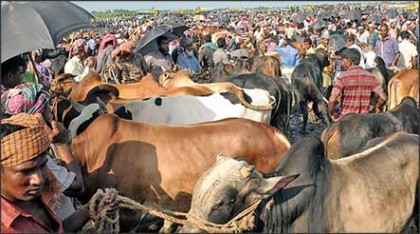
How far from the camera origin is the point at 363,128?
197 inches

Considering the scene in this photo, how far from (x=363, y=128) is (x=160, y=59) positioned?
4684mm

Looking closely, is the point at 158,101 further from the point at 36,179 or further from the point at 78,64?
the point at 78,64

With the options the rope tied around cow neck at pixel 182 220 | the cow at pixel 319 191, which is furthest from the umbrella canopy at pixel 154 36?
the rope tied around cow neck at pixel 182 220

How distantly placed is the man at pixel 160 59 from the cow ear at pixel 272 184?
6085 millimetres

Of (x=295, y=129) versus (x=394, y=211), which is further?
(x=295, y=129)

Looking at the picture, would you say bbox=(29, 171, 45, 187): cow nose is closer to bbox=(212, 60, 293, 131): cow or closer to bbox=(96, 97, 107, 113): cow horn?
bbox=(96, 97, 107, 113): cow horn

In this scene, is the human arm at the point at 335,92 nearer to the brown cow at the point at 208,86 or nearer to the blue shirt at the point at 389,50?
the brown cow at the point at 208,86

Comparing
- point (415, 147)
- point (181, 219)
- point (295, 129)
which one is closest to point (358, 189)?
point (415, 147)

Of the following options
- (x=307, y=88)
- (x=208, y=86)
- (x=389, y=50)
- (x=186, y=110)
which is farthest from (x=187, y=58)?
(x=389, y=50)

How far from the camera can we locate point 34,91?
373 cm

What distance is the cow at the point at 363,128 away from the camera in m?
4.99

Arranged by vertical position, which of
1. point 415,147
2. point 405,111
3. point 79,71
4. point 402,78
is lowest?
point 79,71

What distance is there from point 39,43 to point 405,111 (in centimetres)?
337

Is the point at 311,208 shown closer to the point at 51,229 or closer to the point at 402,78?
the point at 51,229
